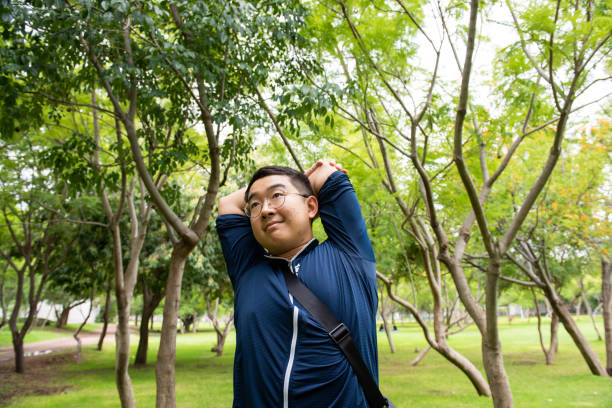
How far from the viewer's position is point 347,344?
161 cm

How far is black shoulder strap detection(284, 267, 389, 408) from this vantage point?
1.61 metres

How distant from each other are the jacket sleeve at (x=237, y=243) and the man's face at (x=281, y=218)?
0.33ft

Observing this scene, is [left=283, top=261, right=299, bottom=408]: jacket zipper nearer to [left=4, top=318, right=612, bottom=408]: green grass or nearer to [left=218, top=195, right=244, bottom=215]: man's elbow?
[left=218, top=195, right=244, bottom=215]: man's elbow

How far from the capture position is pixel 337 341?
160cm

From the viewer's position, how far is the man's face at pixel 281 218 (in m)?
1.92

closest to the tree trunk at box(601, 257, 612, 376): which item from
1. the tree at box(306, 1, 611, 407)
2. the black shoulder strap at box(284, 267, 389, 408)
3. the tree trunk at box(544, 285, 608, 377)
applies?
the tree trunk at box(544, 285, 608, 377)

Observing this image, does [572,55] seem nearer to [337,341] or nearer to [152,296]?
[337,341]

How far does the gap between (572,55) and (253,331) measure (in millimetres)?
4941

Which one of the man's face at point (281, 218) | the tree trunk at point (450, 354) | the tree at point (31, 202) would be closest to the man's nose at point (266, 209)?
the man's face at point (281, 218)

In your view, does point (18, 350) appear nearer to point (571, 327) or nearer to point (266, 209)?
point (571, 327)

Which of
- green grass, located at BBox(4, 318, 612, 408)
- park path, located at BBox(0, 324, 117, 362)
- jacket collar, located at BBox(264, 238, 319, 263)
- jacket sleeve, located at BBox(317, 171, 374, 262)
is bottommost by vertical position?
park path, located at BBox(0, 324, 117, 362)

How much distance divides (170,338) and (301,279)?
503 cm

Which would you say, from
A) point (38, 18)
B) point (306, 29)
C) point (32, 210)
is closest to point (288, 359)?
point (38, 18)

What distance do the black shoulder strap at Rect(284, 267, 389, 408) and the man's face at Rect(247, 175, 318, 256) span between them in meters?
0.33
